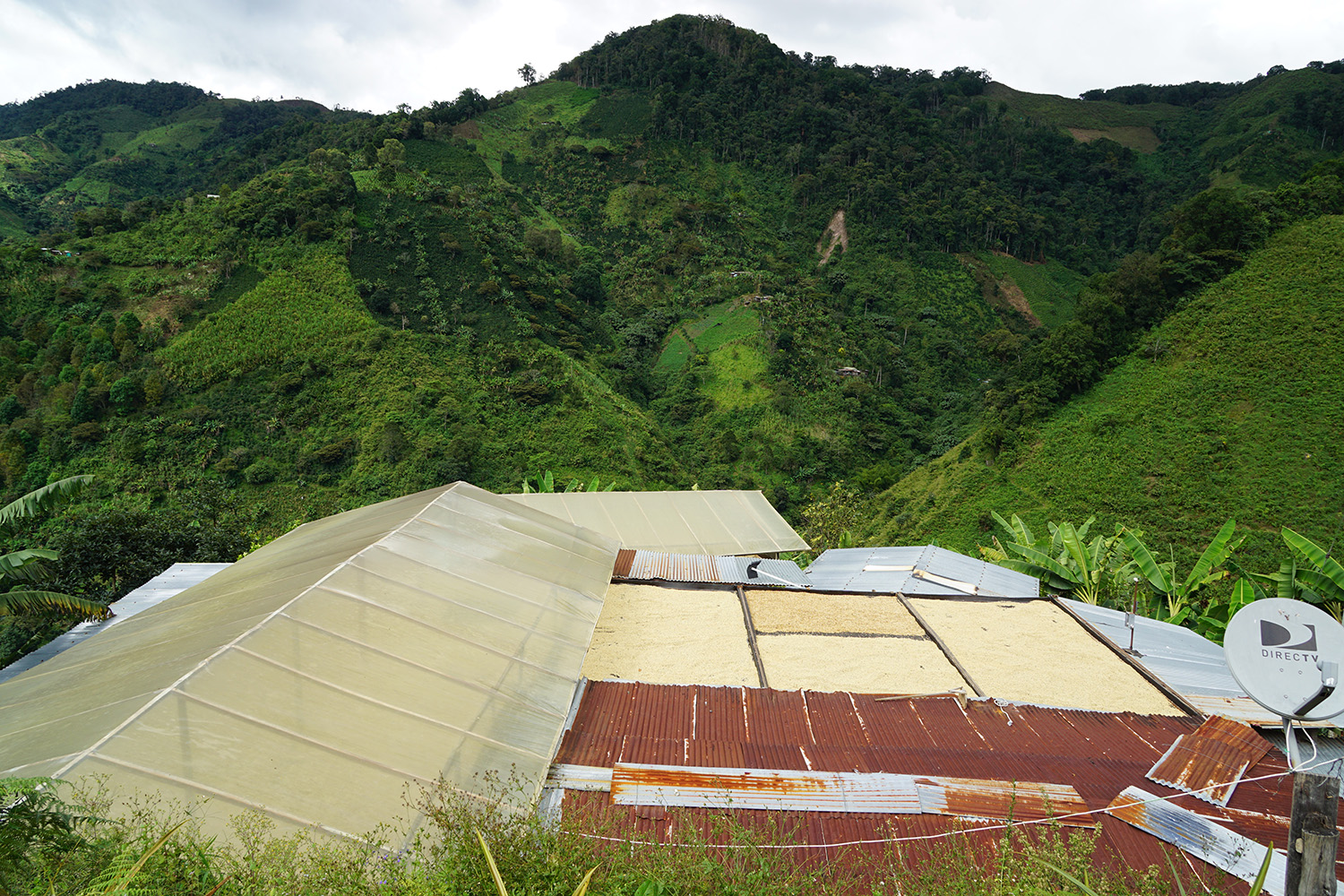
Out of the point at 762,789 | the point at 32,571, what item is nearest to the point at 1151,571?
the point at 762,789

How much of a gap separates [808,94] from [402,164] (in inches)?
2034

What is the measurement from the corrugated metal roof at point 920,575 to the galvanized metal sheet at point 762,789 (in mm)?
5162

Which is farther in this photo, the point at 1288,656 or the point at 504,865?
the point at 1288,656

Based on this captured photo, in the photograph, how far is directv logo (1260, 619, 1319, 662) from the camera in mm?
4645

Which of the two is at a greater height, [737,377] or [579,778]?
[737,377]

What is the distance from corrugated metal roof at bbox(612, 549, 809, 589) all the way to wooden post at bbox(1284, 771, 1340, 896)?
21.7 ft

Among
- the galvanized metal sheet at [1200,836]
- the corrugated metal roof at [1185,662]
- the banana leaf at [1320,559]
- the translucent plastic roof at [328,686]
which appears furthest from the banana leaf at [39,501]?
the banana leaf at [1320,559]

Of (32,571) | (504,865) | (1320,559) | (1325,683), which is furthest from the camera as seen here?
(32,571)

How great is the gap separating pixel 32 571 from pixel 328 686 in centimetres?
958

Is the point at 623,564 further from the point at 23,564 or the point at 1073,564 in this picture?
the point at 23,564

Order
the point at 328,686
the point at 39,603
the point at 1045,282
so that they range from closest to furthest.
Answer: the point at 328,686 → the point at 39,603 → the point at 1045,282

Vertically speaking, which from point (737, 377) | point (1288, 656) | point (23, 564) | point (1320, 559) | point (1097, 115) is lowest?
point (23, 564)

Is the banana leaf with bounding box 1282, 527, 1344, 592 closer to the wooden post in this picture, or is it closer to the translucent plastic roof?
the wooden post

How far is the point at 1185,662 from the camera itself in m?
7.91
